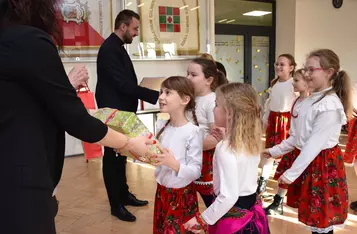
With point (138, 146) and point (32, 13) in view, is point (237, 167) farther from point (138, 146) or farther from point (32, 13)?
point (32, 13)

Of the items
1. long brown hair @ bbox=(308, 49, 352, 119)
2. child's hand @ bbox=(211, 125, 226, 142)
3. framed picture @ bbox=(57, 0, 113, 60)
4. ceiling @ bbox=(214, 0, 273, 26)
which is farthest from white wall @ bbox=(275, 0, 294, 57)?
child's hand @ bbox=(211, 125, 226, 142)

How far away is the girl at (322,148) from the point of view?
1809mm

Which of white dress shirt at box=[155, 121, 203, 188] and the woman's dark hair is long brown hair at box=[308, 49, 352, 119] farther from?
the woman's dark hair

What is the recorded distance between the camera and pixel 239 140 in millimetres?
1396

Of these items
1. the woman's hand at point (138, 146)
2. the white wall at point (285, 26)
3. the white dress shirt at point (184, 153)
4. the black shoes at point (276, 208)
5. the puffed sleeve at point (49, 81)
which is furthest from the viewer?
the white wall at point (285, 26)

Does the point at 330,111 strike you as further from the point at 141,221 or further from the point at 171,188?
the point at 141,221

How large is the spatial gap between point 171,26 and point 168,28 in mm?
67

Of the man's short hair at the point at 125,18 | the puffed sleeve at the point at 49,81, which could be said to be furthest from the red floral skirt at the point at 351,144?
the puffed sleeve at the point at 49,81

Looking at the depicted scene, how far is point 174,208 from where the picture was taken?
1.68 metres

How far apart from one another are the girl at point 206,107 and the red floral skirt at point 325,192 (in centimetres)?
57

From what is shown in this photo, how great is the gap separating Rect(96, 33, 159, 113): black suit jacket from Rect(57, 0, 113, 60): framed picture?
2.34 meters

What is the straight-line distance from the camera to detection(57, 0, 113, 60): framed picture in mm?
4766

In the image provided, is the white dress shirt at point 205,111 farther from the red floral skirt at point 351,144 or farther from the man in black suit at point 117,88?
the red floral skirt at point 351,144

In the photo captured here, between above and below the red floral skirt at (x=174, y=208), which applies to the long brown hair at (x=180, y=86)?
above
